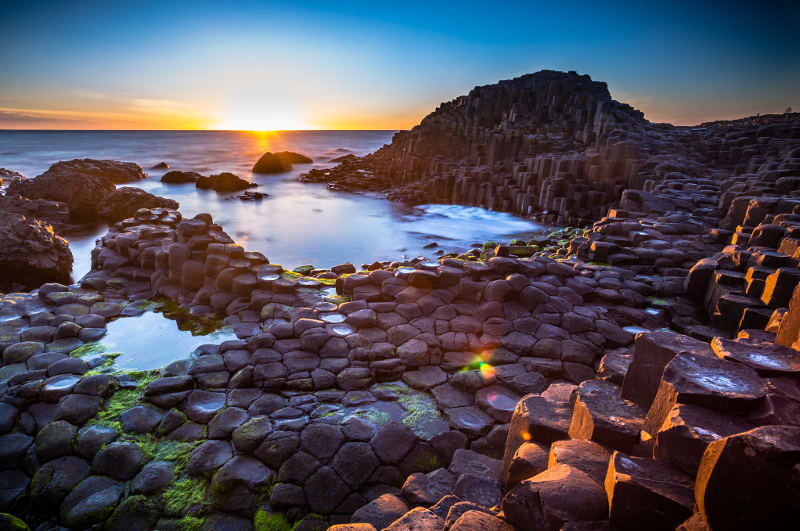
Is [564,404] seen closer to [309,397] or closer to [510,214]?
[309,397]

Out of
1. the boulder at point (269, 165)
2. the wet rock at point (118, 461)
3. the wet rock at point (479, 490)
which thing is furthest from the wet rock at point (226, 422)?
the boulder at point (269, 165)

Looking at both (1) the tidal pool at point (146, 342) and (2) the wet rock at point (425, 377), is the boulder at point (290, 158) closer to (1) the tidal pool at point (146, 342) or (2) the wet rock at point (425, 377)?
(1) the tidal pool at point (146, 342)

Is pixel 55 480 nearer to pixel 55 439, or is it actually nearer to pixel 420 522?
pixel 55 439

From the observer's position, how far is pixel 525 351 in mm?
5059

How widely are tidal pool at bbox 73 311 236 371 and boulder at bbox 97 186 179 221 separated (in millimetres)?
14929

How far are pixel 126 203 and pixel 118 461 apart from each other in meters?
20.1

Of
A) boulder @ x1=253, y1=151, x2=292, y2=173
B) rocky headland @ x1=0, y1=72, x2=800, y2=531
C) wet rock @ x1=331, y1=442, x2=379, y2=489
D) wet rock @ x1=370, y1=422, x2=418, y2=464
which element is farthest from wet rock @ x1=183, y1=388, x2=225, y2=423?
boulder @ x1=253, y1=151, x2=292, y2=173

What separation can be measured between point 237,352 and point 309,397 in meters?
1.37

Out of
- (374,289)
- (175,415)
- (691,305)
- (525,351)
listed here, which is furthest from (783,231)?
(175,415)

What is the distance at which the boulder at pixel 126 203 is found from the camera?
62.1 ft

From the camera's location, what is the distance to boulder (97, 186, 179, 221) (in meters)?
18.9

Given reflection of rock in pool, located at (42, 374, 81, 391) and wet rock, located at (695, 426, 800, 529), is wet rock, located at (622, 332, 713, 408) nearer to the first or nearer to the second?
wet rock, located at (695, 426, 800, 529)

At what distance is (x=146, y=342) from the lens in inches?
224

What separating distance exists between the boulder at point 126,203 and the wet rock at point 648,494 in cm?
2136
